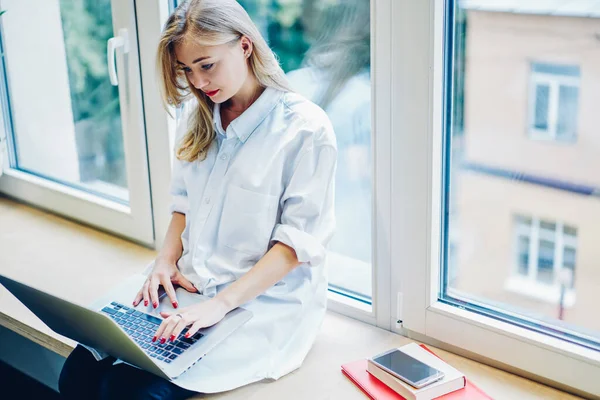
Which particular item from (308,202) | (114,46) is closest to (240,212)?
(308,202)

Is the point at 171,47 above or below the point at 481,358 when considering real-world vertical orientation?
above

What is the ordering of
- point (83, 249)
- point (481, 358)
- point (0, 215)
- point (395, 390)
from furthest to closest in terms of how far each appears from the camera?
point (0, 215) → point (83, 249) → point (481, 358) → point (395, 390)

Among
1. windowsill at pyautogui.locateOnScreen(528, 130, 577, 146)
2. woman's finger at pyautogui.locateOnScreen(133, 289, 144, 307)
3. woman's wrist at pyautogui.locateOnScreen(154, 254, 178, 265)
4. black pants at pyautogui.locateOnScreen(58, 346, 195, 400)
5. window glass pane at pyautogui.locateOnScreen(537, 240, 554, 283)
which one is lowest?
black pants at pyautogui.locateOnScreen(58, 346, 195, 400)

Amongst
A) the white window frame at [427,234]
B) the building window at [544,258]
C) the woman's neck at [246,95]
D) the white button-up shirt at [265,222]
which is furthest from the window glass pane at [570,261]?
the woman's neck at [246,95]

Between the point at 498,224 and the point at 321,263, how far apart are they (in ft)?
1.12

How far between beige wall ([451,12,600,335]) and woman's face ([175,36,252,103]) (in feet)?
Answer: 1.32

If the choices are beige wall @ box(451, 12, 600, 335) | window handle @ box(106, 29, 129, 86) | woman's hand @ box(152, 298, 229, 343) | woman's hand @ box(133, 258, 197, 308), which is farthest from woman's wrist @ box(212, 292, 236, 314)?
window handle @ box(106, 29, 129, 86)

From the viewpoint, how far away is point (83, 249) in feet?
6.66

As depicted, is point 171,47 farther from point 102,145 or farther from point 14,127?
point 14,127

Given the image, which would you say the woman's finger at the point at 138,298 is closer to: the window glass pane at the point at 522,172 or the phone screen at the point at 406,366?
the phone screen at the point at 406,366

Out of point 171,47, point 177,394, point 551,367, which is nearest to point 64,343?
point 177,394

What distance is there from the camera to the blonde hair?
54.2 inches

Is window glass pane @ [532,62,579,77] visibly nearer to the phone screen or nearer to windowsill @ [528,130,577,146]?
windowsill @ [528,130,577,146]

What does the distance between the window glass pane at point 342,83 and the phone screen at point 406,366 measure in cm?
28
